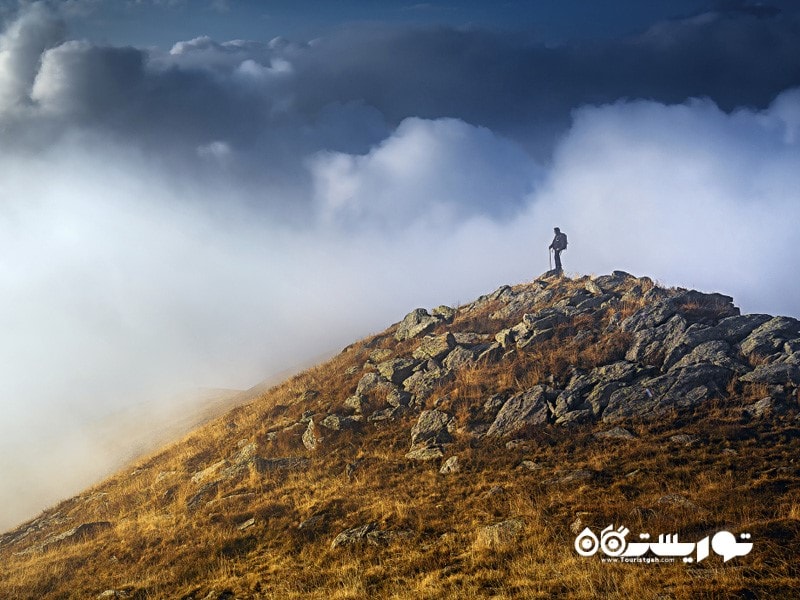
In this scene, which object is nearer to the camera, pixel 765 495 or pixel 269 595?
pixel 269 595

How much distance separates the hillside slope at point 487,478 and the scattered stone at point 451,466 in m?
0.09

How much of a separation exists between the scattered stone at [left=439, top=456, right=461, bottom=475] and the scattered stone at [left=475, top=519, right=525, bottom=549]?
5.06 metres

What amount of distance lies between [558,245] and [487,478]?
29.1 metres

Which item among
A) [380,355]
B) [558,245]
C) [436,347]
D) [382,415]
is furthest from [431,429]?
[558,245]

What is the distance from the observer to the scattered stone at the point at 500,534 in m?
11.9

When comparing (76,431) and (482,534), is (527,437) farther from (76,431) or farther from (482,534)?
(76,431)

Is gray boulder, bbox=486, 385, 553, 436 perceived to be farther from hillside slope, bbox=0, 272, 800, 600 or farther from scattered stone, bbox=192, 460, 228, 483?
scattered stone, bbox=192, 460, 228, 483

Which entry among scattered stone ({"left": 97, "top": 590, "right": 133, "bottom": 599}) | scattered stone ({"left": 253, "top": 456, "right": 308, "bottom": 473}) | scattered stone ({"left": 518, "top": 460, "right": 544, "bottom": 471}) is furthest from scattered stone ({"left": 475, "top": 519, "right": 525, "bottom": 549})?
scattered stone ({"left": 253, "top": 456, "right": 308, "bottom": 473})

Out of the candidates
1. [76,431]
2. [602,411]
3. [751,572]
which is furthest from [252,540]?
[76,431]

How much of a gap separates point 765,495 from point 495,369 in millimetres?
14320

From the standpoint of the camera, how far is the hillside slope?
1088 centimetres

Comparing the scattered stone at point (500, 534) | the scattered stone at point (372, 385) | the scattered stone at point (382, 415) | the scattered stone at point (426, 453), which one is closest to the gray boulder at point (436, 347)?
the scattered stone at point (372, 385)

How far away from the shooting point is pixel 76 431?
234 feet

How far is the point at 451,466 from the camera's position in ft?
59.7
